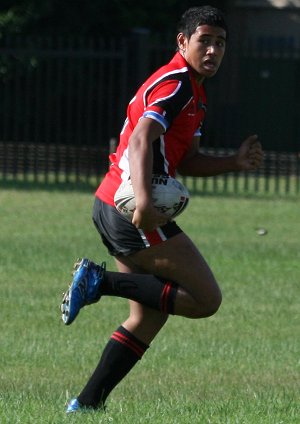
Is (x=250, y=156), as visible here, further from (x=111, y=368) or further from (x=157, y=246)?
(x=111, y=368)

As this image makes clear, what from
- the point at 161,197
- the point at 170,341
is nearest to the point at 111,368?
the point at 161,197

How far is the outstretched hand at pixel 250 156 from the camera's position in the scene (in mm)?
6469

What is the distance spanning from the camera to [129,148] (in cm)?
596

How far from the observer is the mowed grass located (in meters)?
6.27

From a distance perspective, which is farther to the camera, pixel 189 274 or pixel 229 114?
pixel 229 114

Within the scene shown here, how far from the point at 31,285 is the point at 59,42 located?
440 inches

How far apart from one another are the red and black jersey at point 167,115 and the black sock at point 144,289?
0.38 m

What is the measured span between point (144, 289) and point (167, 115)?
833mm

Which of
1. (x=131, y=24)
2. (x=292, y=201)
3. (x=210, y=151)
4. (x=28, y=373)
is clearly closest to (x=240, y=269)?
(x=28, y=373)

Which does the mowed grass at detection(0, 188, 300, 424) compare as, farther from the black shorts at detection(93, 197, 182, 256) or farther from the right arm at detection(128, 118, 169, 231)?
the right arm at detection(128, 118, 169, 231)

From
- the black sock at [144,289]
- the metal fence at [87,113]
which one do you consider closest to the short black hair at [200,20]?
the black sock at [144,289]

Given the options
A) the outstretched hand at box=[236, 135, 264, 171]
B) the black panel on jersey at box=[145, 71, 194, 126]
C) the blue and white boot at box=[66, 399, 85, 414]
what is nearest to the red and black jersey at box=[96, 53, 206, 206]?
the black panel on jersey at box=[145, 71, 194, 126]

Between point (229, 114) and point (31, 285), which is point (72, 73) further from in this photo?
point (31, 285)

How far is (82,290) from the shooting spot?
623cm
